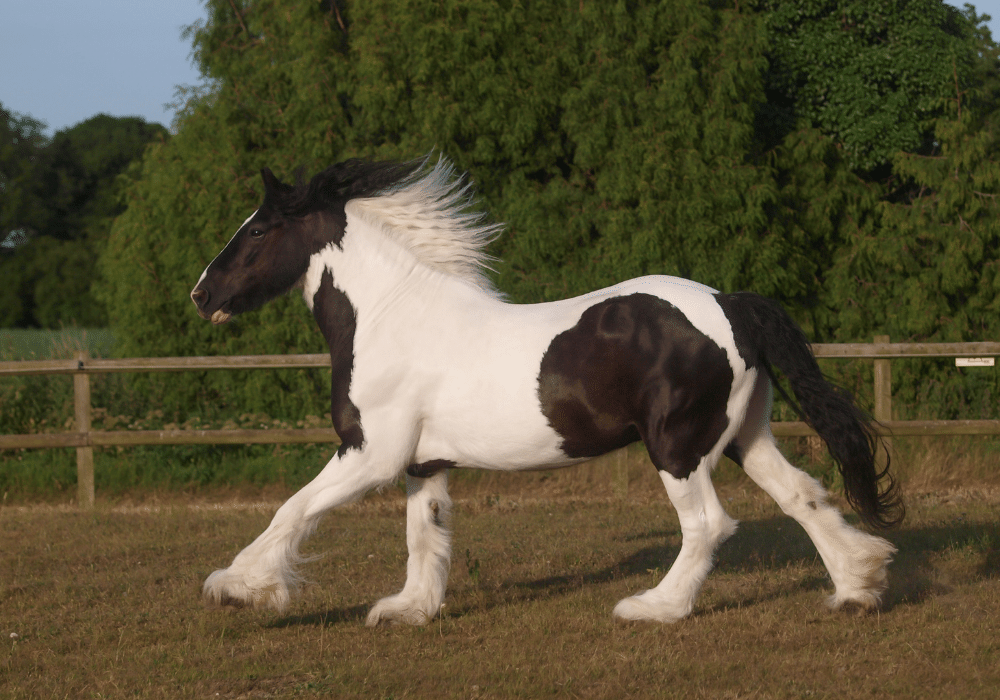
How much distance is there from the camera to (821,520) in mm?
4188

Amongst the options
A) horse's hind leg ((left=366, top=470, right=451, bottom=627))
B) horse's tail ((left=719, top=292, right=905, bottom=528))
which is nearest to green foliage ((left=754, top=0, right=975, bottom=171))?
horse's tail ((left=719, top=292, right=905, bottom=528))

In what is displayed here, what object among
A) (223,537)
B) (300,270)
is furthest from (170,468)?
(300,270)

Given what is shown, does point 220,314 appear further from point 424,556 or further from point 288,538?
point 424,556

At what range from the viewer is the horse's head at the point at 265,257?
4.52 m

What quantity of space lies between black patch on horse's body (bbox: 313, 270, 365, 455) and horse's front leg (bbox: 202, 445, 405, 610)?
0.10 m

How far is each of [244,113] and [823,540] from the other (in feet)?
26.1

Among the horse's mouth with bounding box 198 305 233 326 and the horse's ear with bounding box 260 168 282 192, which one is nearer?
the horse's ear with bounding box 260 168 282 192

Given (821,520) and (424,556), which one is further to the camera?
(424,556)

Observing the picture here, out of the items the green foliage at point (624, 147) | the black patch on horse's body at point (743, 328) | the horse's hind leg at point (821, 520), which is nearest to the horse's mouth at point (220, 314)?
the black patch on horse's body at point (743, 328)

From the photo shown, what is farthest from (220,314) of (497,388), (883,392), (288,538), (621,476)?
(883,392)

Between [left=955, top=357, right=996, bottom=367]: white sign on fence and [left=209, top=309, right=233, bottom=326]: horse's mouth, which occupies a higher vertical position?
[left=209, top=309, right=233, bottom=326]: horse's mouth

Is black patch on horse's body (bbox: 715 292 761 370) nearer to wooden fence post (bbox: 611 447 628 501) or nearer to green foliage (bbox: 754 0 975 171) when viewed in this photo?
wooden fence post (bbox: 611 447 628 501)

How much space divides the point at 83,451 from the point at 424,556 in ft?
15.5

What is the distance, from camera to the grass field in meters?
3.50
